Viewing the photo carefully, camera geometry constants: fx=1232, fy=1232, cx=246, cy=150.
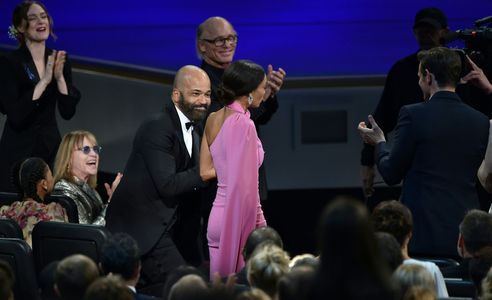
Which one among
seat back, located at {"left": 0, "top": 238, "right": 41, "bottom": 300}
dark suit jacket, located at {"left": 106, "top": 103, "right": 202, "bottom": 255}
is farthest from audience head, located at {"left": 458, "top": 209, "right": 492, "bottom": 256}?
seat back, located at {"left": 0, "top": 238, "right": 41, "bottom": 300}

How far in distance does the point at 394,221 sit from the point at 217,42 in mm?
1996

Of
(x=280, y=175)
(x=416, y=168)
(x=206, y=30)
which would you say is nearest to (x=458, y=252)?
(x=416, y=168)

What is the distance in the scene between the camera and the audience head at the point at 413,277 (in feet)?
13.3

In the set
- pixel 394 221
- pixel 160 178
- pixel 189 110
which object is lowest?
pixel 394 221

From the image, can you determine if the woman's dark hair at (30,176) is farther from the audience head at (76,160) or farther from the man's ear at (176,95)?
the man's ear at (176,95)

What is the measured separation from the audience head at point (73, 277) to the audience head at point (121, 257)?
374 millimetres

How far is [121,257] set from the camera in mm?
4637

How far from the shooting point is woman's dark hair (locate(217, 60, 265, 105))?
5.56m

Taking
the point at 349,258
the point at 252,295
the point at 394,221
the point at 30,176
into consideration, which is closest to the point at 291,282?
the point at 252,295

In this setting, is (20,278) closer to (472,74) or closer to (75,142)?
(75,142)

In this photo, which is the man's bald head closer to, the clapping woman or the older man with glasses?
the older man with glasses

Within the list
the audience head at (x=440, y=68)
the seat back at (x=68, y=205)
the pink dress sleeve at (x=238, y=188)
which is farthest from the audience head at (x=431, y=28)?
the seat back at (x=68, y=205)

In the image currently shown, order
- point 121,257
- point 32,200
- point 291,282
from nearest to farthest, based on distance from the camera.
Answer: point 291,282 → point 121,257 → point 32,200

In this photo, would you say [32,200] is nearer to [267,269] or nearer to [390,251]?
[267,269]
